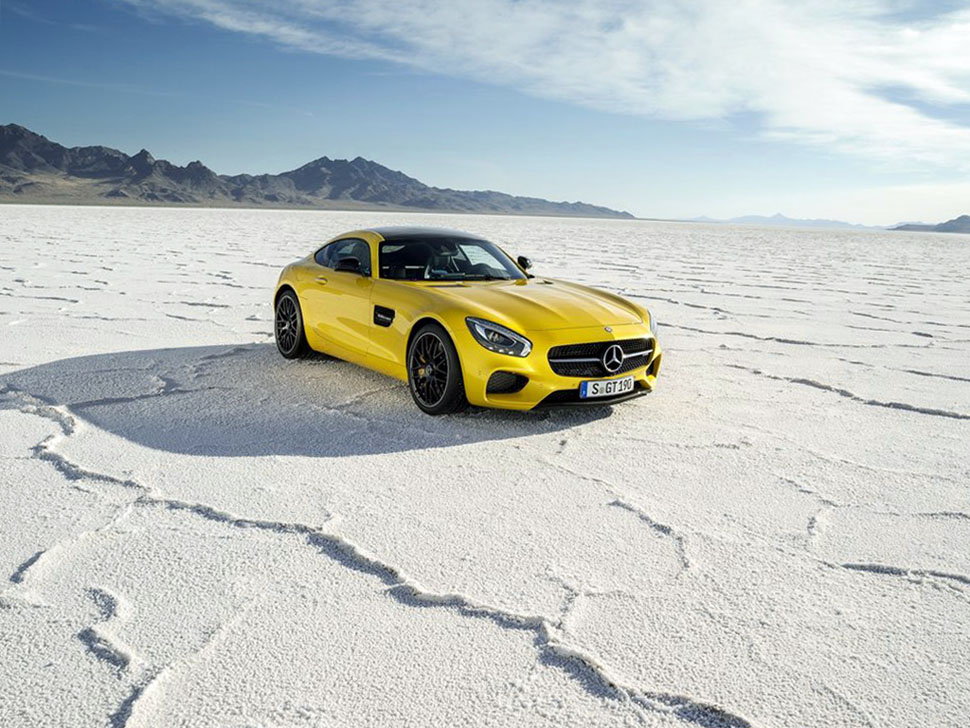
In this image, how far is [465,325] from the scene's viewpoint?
Result: 5020 mm

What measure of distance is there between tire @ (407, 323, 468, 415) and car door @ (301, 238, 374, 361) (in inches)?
25.4

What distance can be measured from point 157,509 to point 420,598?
4.52ft

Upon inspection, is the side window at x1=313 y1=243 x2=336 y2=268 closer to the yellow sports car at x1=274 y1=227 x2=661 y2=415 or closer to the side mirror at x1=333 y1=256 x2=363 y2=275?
the yellow sports car at x1=274 y1=227 x2=661 y2=415

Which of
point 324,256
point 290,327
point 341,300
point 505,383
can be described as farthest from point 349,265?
point 505,383

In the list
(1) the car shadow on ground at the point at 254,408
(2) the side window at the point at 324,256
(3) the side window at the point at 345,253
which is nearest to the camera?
(1) the car shadow on ground at the point at 254,408

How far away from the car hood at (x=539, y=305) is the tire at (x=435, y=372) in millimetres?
253

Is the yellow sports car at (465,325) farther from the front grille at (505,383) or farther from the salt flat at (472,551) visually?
the salt flat at (472,551)

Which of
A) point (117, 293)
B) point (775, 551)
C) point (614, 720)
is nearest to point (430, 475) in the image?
point (775, 551)

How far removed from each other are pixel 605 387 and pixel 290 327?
2.88 metres

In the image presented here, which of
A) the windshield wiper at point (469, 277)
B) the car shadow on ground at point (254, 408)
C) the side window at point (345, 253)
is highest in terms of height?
the side window at point (345, 253)

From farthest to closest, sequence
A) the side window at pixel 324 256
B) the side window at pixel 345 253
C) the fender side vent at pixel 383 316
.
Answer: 1. the side window at pixel 324 256
2. the side window at pixel 345 253
3. the fender side vent at pixel 383 316

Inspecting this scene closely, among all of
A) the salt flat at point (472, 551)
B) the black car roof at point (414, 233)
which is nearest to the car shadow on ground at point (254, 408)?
the salt flat at point (472, 551)

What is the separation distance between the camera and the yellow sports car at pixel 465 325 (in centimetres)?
495

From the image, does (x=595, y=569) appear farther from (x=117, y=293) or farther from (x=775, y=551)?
(x=117, y=293)
